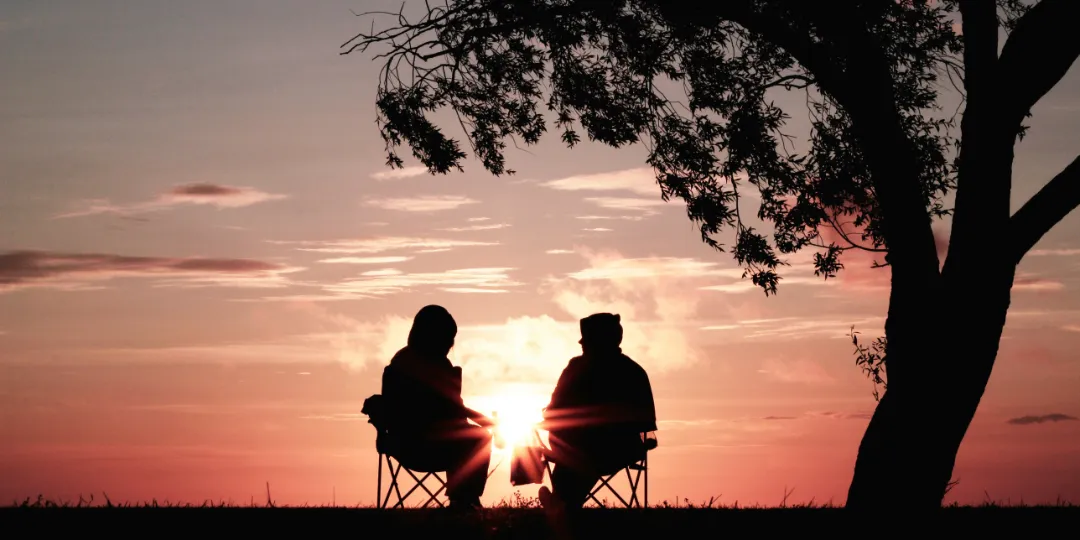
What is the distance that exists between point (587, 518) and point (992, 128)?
5.11m

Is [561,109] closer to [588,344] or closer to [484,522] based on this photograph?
[588,344]

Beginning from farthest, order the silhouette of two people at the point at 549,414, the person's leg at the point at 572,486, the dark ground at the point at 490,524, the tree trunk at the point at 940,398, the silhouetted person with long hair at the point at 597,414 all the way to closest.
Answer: the person's leg at the point at 572,486 < the silhouetted person with long hair at the point at 597,414 < the silhouette of two people at the point at 549,414 < the tree trunk at the point at 940,398 < the dark ground at the point at 490,524

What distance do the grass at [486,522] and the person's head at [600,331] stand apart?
1.50 m

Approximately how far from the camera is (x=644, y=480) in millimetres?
10156

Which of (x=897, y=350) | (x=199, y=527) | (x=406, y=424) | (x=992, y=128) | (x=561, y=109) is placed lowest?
(x=199, y=527)

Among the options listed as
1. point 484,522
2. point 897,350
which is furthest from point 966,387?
point 484,522

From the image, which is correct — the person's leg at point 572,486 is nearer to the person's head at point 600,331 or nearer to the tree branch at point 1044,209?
the person's head at point 600,331

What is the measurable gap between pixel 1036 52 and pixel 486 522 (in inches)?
258

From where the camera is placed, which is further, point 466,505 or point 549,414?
point 466,505

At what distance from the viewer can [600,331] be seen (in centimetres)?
988

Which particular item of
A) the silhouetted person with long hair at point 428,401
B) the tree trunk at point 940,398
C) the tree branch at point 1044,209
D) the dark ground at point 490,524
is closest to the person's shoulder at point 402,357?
the silhouetted person with long hair at point 428,401

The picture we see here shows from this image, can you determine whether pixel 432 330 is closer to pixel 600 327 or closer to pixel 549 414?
pixel 549 414

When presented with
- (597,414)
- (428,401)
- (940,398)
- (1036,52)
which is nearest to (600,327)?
(597,414)

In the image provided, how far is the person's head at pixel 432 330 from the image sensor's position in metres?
9.63
